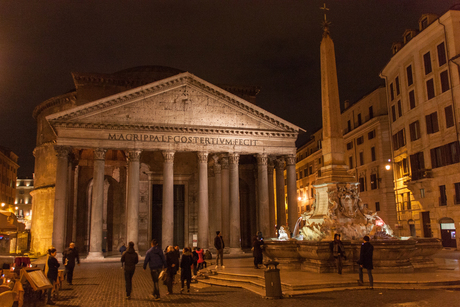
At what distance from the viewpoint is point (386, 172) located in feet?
114

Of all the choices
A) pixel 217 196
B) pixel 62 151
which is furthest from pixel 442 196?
pixel 62 151

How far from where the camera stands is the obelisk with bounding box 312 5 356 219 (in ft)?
41.3

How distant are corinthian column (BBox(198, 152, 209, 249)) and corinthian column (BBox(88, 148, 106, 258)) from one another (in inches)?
252

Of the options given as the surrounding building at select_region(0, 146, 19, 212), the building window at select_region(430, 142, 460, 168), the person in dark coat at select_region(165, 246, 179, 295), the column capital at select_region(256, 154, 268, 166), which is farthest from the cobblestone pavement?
the surrounding building at select_region(0, 146, 19, 212)

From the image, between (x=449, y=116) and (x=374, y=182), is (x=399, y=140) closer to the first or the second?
(x=374, y=182)

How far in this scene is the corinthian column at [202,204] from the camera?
2677 cm

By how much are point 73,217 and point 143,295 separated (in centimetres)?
2266

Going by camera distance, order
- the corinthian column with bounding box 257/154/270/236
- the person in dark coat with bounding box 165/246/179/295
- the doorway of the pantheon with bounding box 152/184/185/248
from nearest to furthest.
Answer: the person in dark coat with bounding box 165/246/179/295
the corinthian column with bounding box 257/154/270/236
the doorway of the pantheon with bounding box 152/184/185/248

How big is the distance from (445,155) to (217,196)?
51.2 ft

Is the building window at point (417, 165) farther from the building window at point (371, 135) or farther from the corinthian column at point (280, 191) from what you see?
the corinthian column at point (280, 191)

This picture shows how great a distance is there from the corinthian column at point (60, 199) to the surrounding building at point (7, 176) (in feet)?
111

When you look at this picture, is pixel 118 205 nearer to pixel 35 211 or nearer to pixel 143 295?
pixel 35 211

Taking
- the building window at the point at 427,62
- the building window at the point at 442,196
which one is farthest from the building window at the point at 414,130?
the building window at the point at 442,196

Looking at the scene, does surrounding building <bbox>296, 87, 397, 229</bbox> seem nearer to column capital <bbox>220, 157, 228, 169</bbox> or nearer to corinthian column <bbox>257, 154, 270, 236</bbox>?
corinthian column <bbox>257, 154, 270, 236</bbox>
